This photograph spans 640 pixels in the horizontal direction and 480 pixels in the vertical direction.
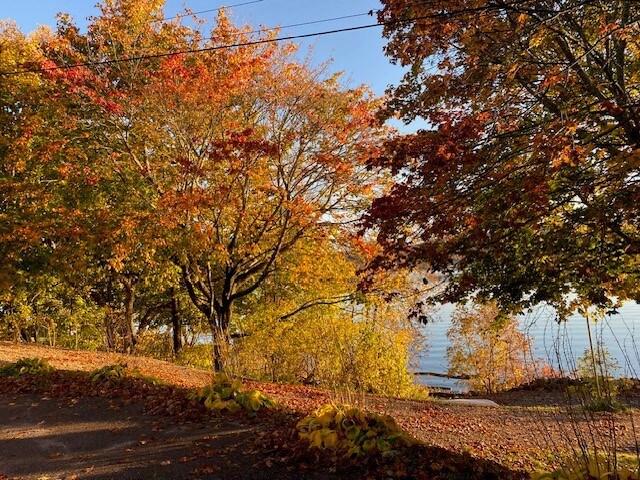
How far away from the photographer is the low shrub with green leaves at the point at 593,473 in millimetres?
3044

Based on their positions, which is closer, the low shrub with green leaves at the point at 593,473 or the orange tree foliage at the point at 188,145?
the low shrub with green leaves at the point at 593,473

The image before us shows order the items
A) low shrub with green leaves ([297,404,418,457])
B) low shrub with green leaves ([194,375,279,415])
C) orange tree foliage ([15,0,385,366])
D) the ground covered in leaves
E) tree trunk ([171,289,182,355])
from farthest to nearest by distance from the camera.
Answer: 1. tree trunk ([171,289,182,355])
2. orange tree foliage ([15,0,385,366])
3. low shrub with green leaves ([194,375,279,415])
4. low shrub with green leaves ([297,404,418,457])
5. the ground covered in leaves

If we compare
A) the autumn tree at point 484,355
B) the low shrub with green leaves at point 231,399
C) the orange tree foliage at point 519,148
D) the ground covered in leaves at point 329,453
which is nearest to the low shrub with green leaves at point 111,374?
the ground covered in leaves at point 329,453

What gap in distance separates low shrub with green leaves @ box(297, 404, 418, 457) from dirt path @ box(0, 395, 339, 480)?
0.42 m

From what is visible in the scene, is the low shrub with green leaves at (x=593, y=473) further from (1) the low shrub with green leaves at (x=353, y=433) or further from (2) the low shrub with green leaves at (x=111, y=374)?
(2) the low shrub with green leaves at (x=111, y=374)

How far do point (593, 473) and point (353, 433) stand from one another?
2018 millimetres

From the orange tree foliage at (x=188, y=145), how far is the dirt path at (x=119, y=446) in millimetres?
4109

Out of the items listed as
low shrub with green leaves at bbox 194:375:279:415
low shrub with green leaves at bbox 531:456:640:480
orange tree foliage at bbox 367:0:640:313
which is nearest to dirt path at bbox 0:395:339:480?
low shrub with green leaves at bbox 194:375:279:415

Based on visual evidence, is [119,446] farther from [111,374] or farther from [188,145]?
[188,145]

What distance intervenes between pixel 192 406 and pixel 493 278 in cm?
463

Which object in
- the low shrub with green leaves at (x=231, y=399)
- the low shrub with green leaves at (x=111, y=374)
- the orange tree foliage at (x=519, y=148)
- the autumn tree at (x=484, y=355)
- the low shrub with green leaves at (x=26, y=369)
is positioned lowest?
the autumn tree at (x=484, y=355)

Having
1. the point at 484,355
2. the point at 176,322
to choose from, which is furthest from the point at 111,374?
the point at 484,355

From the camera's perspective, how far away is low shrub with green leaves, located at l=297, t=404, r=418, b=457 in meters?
4.02

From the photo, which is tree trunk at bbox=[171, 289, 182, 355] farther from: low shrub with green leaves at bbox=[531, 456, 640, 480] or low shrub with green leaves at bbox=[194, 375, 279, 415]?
low shrub with green leaves at bbox=[531, 456, 640, 480]
